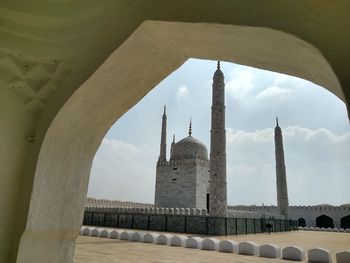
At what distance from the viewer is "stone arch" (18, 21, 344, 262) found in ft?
5.21

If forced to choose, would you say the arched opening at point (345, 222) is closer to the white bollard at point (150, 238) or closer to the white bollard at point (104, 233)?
the white bollard at point (150, 238)

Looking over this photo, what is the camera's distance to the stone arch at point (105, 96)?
1589 millimetres

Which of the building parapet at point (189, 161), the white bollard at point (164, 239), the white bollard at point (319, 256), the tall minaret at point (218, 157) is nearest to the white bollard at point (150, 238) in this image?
the white bollard at point (164, 239)

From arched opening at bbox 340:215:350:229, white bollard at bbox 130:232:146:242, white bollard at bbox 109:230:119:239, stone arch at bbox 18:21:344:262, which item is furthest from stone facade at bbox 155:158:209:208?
stone arch at bbox 18:21:344:262

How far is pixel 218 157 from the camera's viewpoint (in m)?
16.1

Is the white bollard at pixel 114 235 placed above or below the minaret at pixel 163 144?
below

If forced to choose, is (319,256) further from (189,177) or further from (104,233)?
(189,177)

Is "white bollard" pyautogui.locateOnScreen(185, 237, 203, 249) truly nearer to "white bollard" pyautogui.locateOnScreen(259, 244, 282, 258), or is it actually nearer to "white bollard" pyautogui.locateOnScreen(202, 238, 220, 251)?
"white bollard" pyautogui.locateOnScreen(202, 238, 220, 251)

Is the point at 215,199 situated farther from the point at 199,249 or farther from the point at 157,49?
the point at 157,49

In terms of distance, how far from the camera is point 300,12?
4.26 feet

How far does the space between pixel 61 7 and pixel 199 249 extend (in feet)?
28.3

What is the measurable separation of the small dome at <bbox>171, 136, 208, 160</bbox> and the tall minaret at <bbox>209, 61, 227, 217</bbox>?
9.08 metres

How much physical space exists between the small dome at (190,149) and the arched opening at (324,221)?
16.6 m

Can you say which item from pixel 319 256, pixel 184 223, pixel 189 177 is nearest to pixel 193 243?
pixel 319 256
